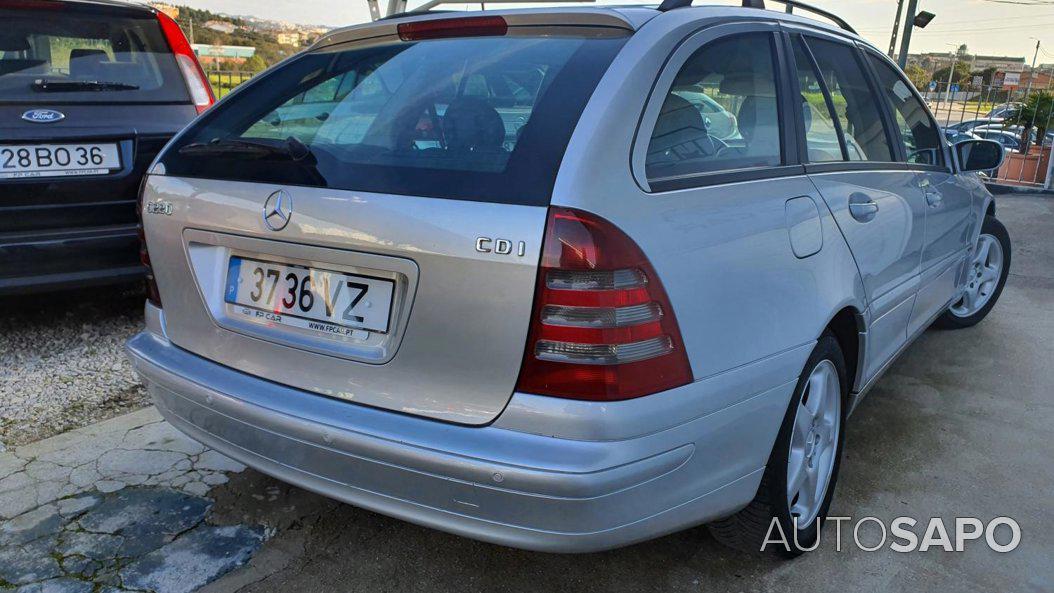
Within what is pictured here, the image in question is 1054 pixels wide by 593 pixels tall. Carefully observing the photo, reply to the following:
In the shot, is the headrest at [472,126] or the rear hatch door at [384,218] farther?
the headrest at [472,126]

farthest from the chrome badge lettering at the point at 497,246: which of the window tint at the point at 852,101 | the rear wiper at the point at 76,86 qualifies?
the rear wiper at the point at 76,86

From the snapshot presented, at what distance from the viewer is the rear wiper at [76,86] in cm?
361

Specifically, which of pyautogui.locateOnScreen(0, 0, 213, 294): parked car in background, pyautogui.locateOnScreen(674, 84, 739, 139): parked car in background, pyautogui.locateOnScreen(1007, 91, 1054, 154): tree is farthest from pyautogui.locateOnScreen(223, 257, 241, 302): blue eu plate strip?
pyautogui.locateOnScreen(1007, 91, 1054, 154): tree

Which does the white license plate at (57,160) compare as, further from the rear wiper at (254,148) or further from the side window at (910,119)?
the side window at (910,119)

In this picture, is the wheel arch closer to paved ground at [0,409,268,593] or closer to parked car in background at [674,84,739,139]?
parked car in background at [674,84,739,139]

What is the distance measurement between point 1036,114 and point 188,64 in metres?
14.5

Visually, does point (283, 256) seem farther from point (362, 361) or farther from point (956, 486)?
point (956, 486)

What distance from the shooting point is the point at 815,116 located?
2.54 metres

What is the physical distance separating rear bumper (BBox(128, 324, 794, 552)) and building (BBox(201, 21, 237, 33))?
19028 millimetres

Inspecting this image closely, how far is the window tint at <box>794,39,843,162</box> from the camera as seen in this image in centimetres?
247

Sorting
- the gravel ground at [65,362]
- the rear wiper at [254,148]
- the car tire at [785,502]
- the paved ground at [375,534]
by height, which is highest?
the rear wiper at [254,148]

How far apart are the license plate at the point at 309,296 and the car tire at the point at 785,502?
1.09 m

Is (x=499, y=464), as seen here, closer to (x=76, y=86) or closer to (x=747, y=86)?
(x=747, y=86)

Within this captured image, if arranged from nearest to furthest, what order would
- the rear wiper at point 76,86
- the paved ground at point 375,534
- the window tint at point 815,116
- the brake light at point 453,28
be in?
the brake light at point 453,28 < the paved ground at point 375,534 < the window tint at point 815,116 < the rear wiper at point 76,86
